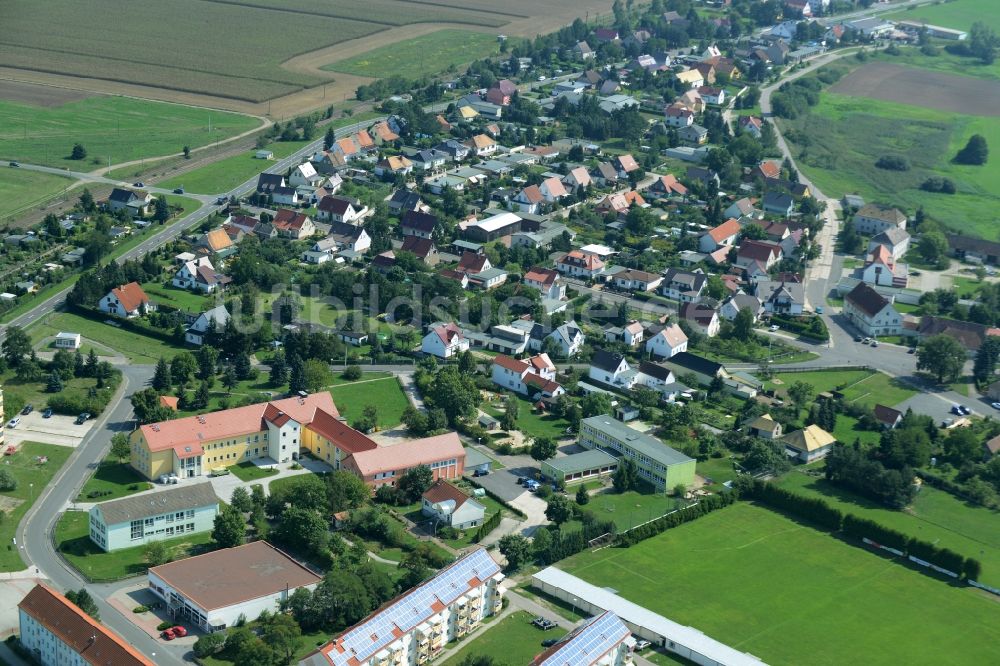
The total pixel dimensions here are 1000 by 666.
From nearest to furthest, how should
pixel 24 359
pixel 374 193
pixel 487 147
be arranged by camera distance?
pixel 24 359 → pixel 374 193 → pixel 487 147

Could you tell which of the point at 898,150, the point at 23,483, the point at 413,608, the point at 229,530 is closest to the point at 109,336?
the point at 23,483

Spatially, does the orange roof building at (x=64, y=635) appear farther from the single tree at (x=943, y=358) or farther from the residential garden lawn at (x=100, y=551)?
the single tree at (x=943, y=358)

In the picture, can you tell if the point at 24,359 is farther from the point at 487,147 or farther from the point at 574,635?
the point at 487,147

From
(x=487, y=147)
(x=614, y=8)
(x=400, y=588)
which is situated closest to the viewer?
(x=400, y=588)

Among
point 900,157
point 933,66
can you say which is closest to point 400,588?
point 900,157

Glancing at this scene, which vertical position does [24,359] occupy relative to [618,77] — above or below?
below

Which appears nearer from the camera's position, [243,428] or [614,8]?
[243,428]
